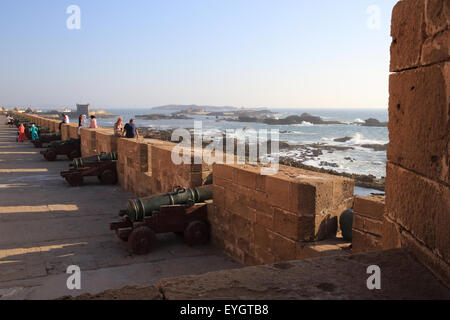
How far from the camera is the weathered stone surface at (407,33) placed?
2033mm

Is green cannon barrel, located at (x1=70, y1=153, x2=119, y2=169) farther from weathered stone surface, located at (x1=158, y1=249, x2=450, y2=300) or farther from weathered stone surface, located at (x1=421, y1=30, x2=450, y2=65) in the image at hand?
weathered stone surface, located at (x1=421, y1=30, x2=450, y2=65)

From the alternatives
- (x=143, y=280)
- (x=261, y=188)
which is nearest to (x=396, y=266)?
(x=261, y=188)

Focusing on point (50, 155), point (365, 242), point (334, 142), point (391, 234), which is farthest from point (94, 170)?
point (334, 142)

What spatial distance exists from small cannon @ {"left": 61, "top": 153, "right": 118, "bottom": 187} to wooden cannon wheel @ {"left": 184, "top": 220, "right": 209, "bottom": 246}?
5267 millimetres

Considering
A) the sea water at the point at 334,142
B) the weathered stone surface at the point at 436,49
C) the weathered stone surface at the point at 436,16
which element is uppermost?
the weathered stone surface at the point at 436,16

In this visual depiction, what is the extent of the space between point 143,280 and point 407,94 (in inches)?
145

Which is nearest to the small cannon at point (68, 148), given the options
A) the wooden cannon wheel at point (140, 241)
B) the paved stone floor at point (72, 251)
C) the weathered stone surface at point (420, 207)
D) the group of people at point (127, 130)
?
the group of people at point (127, 130)

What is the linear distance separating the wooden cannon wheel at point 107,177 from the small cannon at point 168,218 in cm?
466

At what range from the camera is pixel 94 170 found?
34.5 ft

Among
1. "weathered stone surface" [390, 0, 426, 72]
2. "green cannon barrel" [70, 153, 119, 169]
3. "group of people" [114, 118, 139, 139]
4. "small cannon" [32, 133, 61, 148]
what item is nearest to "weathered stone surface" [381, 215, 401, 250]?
"weathered stone surface" [390, 0, 426, 72]

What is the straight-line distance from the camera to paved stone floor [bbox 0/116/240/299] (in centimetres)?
462

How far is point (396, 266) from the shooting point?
197 centimetres

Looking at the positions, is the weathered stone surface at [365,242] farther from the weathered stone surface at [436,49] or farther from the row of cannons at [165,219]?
the row of cannons at [165,219]
